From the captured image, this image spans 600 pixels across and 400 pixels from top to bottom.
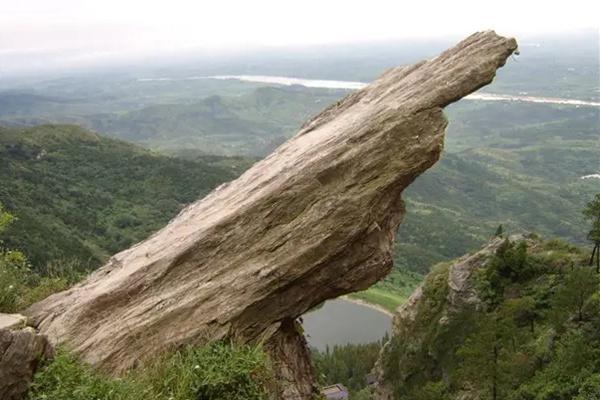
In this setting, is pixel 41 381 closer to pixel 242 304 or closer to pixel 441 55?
pixel 242 304

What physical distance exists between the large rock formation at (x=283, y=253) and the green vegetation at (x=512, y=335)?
2067cm

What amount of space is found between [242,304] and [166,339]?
2.00m

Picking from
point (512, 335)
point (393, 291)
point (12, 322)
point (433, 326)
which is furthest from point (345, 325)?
point (12, 322)

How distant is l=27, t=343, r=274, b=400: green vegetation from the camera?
10258 mm

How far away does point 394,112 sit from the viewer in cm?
1575

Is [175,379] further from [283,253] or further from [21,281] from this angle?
[21,281]

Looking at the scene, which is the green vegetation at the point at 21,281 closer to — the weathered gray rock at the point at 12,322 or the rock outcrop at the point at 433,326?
the weathered gray rock at the point at 12,322

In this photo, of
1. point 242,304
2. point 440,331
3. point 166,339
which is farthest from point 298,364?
point 440,331

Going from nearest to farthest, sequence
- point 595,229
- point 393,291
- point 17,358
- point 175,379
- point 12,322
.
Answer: point 17,358 → point 175,379 → point 12,322 → point 595,229 → point 393,291

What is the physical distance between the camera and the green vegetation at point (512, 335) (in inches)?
1401

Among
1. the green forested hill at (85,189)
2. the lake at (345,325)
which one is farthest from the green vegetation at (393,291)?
the green forested hill at (85,189)

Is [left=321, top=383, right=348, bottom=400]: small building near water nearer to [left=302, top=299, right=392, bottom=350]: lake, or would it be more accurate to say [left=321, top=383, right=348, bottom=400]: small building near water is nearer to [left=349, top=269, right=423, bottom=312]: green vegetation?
[left=302, top=299, right=392, bottom=350]: lake

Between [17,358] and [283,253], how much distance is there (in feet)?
21.4

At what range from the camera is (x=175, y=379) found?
11.2 metres
